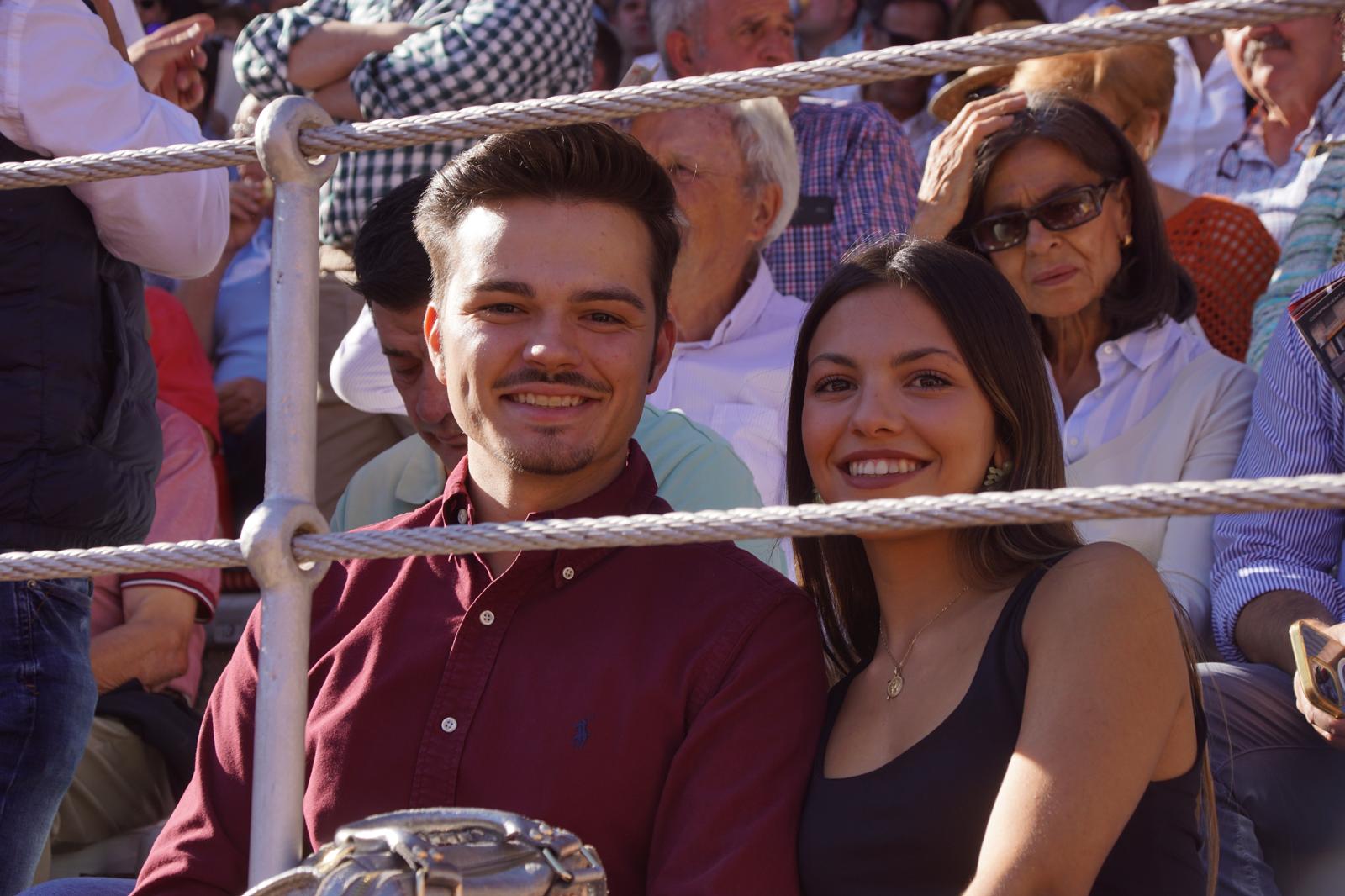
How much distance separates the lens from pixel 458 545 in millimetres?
1291

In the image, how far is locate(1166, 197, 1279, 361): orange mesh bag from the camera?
369 cm

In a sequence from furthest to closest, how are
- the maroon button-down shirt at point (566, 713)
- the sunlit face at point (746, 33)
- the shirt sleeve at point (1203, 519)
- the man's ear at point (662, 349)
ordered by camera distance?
the sunlit face at point (746, 33)
the shirt sleeve at point (1203, 519)
the man's ear at point (662, 349)
the maroon button-down shirt at point (566, 713)

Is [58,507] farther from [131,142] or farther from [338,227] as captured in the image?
[338,227]

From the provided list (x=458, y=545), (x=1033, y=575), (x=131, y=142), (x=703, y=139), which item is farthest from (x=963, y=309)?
(x=703, y=139)

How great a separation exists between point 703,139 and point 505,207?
168cm

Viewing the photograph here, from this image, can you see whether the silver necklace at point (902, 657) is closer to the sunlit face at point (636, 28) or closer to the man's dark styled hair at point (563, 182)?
the man's dark styled hair at point (563, 182)

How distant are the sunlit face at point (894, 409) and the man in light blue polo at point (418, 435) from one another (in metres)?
0.43

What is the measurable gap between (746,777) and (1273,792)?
1.08 m

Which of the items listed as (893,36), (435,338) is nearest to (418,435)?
(435,338)

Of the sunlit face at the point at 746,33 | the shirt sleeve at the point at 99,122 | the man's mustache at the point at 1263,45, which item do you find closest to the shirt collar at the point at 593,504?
the shirt sleeve at the point at 99,122

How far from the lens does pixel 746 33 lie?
4238 mm

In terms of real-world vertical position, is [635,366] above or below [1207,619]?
above

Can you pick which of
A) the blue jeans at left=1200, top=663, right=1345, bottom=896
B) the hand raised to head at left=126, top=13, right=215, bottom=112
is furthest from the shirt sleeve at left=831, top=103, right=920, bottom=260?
the blue jeans at left=1200, top=663, right=1345, bottom=896

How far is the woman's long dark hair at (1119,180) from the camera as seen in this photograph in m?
3.17
